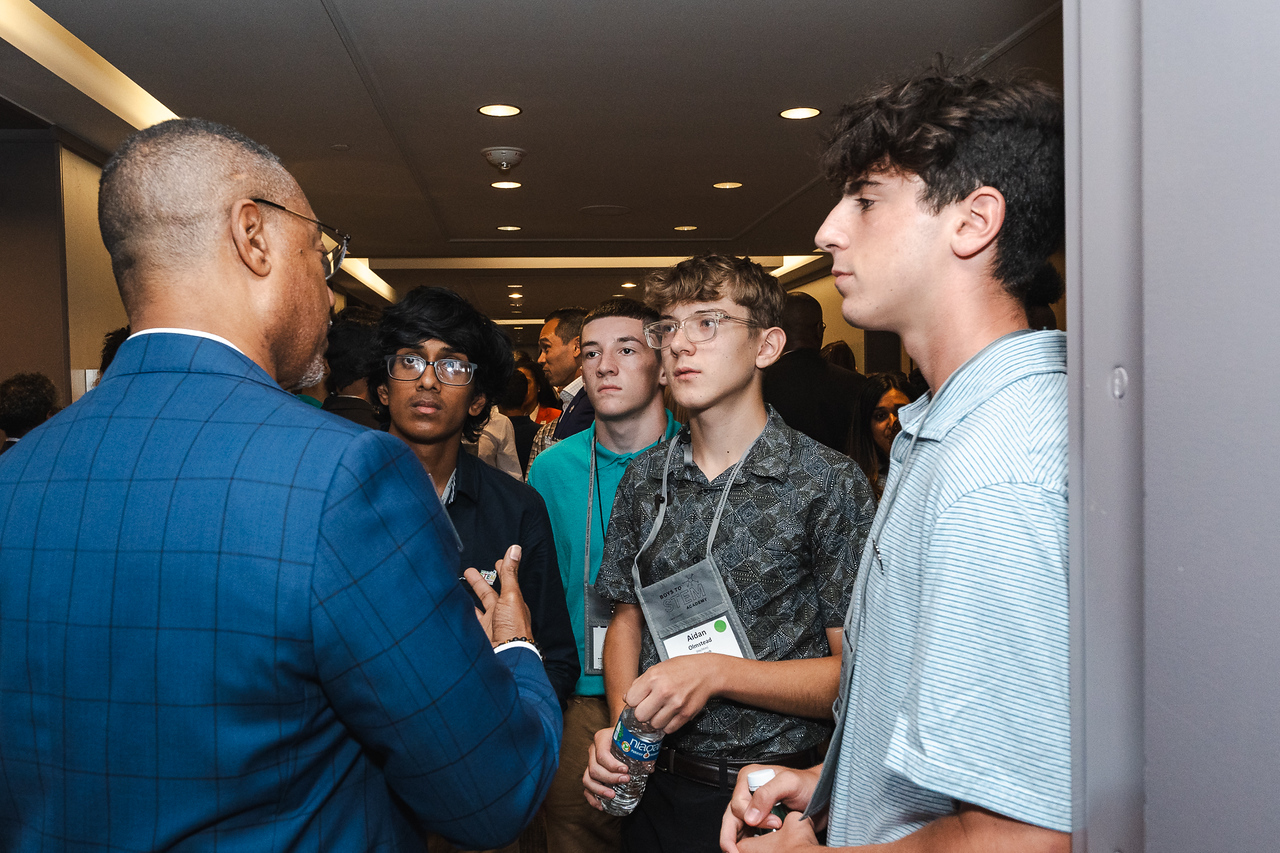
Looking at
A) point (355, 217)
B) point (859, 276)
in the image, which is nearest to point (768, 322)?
point (859, 276)

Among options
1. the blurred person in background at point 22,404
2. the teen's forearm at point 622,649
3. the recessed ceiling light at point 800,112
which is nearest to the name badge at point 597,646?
the teen's forearm at point 622,649

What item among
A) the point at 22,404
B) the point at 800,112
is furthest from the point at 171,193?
the point at 800,112

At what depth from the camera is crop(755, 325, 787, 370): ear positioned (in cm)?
206

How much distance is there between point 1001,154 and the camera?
1.01 m

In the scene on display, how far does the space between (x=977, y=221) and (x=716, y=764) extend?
117 cm

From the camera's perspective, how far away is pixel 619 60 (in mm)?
4062

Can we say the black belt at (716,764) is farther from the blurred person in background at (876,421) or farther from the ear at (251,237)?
the blurred person in background at (876,421)

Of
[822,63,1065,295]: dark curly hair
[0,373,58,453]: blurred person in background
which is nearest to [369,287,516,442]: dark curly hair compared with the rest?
[822,63,1065,295]: dark curly hair

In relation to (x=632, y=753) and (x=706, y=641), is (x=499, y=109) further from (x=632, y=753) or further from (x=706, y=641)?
(x=632, y=753)

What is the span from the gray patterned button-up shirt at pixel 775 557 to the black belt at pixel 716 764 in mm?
16

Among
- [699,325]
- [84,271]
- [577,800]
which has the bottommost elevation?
[577,800]

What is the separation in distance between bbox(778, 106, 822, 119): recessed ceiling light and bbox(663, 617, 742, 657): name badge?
12.2 ft

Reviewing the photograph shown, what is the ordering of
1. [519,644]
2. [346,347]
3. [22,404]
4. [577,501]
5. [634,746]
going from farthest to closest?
[22,404], [346,347], [577,501], [634,746], [519,644]

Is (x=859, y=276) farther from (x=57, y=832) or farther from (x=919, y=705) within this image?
(x=57, y=832)
